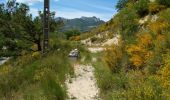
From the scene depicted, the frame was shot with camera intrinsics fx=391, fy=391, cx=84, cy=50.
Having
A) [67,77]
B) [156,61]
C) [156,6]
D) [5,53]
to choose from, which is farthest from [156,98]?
[156,6]

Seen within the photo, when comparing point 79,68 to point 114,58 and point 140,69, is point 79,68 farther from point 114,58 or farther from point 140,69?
point 140,69

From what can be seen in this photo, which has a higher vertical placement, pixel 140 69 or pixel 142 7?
pixel 142 7

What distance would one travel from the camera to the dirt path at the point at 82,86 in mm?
12688

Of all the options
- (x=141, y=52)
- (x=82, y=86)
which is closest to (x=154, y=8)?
(x=141, y=52)

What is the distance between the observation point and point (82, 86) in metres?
14.6

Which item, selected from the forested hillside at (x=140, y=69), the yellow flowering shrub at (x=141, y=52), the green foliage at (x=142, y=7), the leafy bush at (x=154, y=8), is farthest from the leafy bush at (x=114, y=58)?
the green foliage at (x=142, y=7)

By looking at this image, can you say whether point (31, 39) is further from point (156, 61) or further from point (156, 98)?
point (156, 98)

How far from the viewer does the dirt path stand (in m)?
12.7

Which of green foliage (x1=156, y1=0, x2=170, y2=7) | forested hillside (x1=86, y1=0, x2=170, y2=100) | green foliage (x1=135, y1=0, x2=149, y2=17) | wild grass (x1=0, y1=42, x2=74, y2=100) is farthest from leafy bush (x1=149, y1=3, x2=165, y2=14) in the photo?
wild grass (x1=0, y1=42, x2=74, y2=100)

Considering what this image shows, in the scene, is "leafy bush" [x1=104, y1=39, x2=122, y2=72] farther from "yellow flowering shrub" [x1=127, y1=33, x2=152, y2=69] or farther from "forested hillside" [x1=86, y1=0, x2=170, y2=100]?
"yellow flowering shrub" [x1=127, y1=33, x2=152, y2=69]

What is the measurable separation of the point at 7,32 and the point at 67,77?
11.3m

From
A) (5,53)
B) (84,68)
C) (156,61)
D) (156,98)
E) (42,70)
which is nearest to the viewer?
(156,98)

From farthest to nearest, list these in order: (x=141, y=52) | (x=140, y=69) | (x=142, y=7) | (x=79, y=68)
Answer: (x=142, y=7), (x=79, y=68), (x=141, y=52), (x=140, y=69)

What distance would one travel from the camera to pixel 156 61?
13422 millimetres
